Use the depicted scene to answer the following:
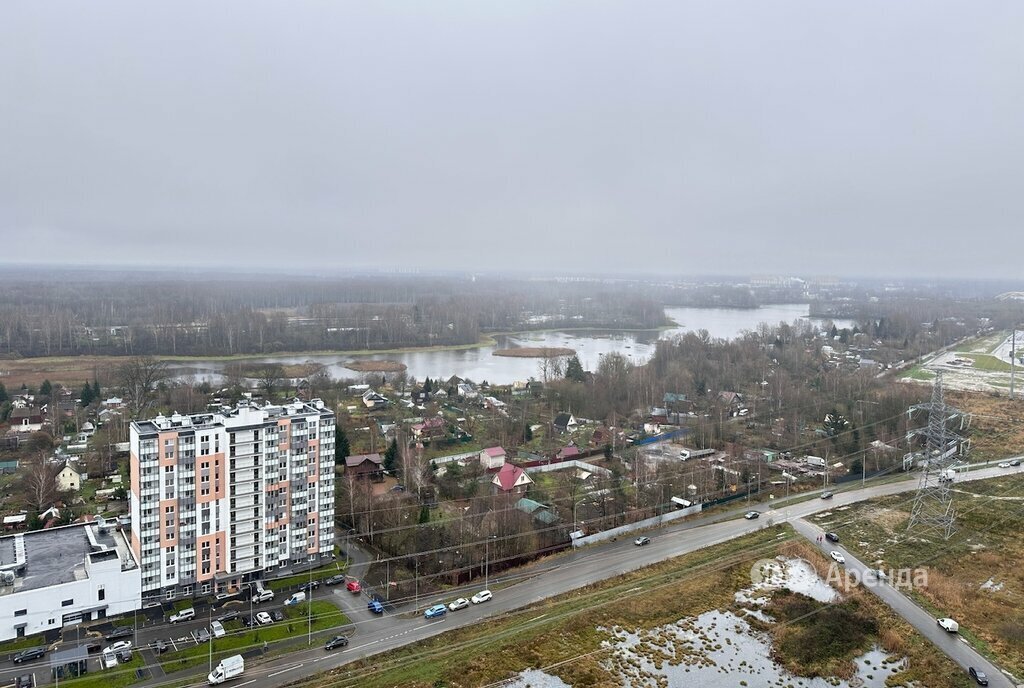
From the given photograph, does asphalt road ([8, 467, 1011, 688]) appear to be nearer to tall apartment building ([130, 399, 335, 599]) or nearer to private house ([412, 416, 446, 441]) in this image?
tall apartment building ([130, 399, 335, 599])

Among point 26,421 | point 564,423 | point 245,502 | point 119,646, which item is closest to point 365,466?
point 245,502

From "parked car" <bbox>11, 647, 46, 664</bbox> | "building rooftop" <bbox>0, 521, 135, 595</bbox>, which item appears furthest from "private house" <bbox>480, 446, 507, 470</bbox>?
"parked car" <bbox>11, 647, 46, 664</bbox>

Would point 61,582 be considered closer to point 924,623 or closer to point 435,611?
point 435,611

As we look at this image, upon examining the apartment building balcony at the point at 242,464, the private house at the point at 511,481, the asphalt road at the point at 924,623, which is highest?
the apartment building balcony at the point at 242,464

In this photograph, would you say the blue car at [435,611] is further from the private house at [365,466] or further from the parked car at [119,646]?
the private house at [365,466]

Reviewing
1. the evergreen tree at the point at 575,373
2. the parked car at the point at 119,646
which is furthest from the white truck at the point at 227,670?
the evergreen tree at the point at 575,373
